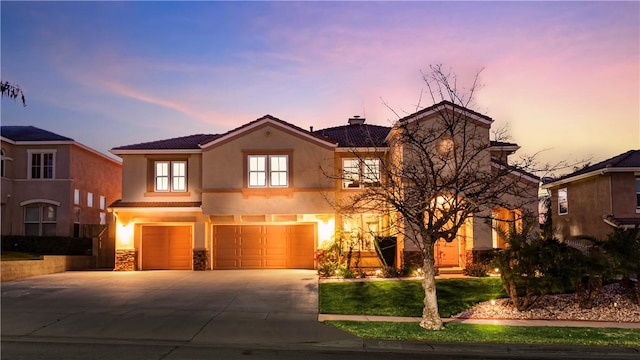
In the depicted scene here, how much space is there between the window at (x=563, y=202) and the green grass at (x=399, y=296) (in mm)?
12524

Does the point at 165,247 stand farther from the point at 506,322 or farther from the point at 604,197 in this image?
the point at 604,197

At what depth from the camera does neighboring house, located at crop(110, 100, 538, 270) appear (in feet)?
84.3

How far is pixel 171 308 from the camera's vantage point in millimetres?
16203

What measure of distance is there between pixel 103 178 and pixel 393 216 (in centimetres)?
1982

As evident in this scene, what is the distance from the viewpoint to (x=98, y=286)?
20.6 m

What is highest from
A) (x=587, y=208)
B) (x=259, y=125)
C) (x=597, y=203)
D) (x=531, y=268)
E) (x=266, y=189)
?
(x=259, y=125)

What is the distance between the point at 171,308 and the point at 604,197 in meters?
20.5

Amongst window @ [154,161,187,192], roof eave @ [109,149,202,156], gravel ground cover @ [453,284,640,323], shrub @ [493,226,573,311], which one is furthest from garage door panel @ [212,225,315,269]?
shrub @ [493,226,573,311]

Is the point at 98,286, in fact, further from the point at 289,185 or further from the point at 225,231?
the point at 289,185

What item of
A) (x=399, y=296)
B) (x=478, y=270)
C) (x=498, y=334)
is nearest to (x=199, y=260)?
(x=399, y=296)

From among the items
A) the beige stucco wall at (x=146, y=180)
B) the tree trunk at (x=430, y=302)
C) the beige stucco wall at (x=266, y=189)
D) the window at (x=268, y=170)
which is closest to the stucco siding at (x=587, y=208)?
the beige stucco wall at (x=266, y=189)

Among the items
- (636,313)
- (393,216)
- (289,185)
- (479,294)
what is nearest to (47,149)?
(289,185)

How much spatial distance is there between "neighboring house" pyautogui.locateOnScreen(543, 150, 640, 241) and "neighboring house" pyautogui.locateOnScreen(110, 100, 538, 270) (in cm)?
412

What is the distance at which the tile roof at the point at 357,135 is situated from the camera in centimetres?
2617
